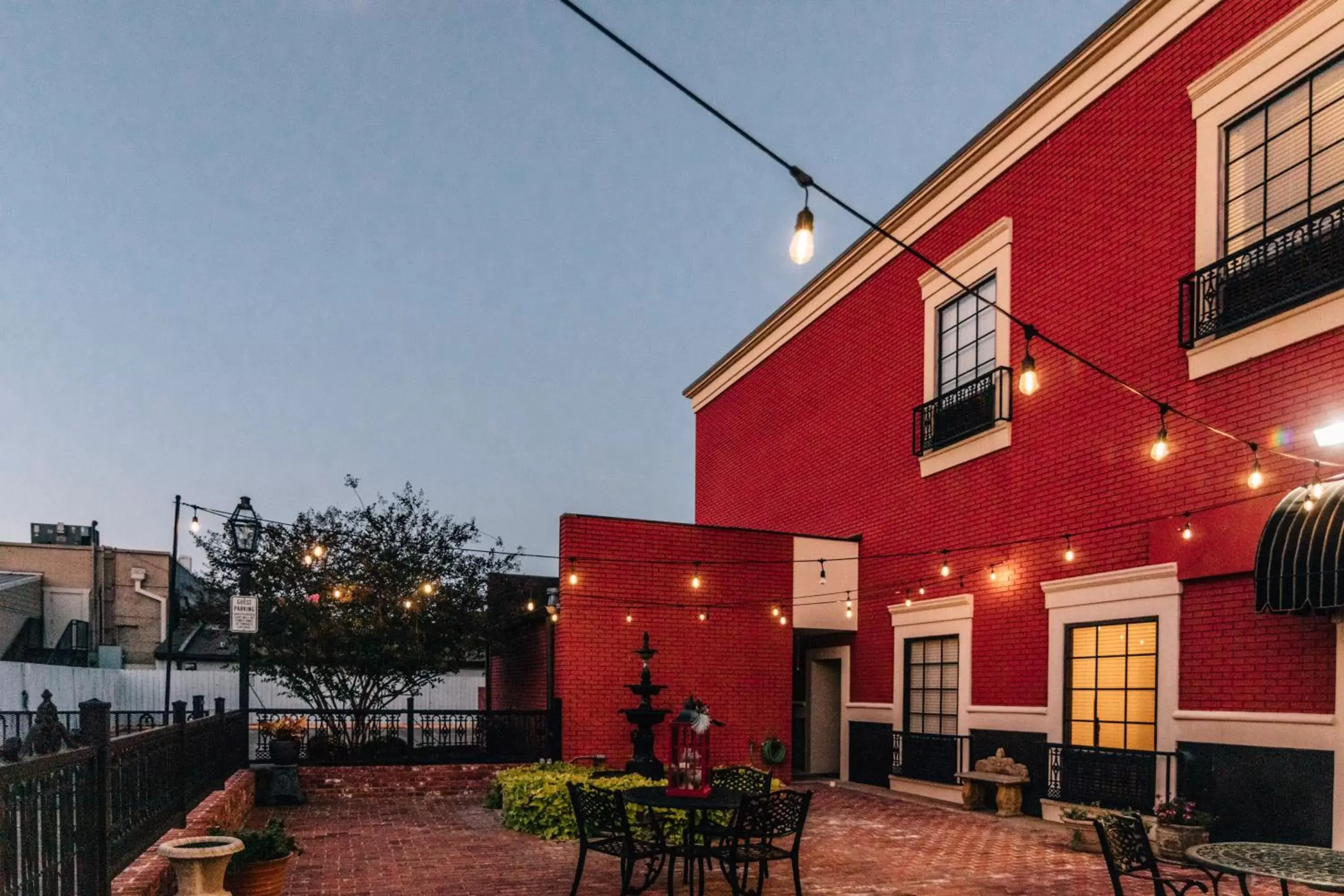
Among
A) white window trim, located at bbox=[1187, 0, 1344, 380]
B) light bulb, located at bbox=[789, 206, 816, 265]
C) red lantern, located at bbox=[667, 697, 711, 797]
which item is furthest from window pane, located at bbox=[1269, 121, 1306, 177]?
red lantern, located at bbox=[667, 697, 711, 797]

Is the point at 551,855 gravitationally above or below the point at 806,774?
above

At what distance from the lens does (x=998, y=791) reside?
12.2 m

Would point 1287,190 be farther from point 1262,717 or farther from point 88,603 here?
point 88,603

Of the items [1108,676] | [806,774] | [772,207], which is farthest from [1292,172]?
[772,207]

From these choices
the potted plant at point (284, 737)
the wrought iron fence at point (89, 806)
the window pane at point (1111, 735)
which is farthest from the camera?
the potted plant at point (284, 737)

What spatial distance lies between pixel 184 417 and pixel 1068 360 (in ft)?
239

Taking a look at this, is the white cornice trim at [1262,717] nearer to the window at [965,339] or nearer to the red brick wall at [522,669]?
the window at [965,339]

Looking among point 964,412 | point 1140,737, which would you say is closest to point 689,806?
point 1140,737

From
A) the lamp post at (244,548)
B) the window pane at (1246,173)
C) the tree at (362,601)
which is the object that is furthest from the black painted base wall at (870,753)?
the lamp post at (244,548)

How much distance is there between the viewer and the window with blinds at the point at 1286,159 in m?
8.95

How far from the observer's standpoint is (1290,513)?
8.52 meters

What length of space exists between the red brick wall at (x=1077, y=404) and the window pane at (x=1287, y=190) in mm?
890

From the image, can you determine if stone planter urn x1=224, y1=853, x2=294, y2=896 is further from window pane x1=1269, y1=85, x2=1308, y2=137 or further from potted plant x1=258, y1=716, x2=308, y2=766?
window pane x1=1269, y1=85, x2=1308, y2=137

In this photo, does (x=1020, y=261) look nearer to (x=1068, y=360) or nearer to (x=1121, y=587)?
(x=1068, y=360)
